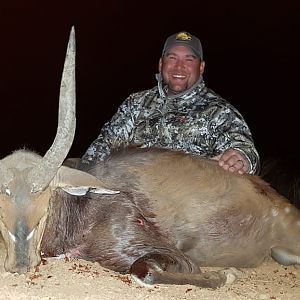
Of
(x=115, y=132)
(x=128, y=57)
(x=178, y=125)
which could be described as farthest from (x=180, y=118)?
(x=128, y=57)

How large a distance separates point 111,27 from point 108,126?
895 cm

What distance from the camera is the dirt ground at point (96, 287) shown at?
3.83m

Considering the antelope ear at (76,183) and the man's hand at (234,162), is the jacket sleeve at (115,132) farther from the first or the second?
the antelope ear at (76,183)

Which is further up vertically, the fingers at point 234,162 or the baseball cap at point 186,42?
the baseball cap at point 186,42

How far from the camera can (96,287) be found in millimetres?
4004

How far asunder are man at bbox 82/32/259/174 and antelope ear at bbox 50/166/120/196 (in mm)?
1076

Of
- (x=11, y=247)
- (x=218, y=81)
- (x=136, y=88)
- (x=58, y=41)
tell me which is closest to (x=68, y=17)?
(x=58, y=41)

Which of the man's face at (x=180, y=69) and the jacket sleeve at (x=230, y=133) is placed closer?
the jacket sleeve at (x=230, y=133)

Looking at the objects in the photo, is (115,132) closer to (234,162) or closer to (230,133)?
(230,133)

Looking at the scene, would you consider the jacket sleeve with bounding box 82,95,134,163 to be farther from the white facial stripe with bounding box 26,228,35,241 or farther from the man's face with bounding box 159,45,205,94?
the white facial stripe with bounding box 26,228,35,241

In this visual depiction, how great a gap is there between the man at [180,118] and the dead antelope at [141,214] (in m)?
0.38

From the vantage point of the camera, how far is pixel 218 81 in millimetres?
15516

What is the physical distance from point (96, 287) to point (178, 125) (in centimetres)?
254

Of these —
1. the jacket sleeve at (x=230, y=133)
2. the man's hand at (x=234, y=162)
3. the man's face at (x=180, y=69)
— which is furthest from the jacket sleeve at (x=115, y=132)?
the man's hand at (x=234, y=162)
